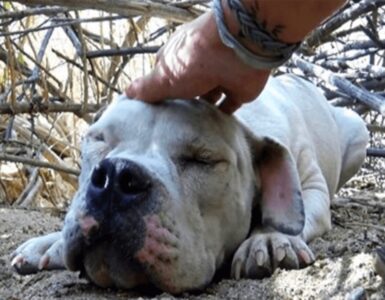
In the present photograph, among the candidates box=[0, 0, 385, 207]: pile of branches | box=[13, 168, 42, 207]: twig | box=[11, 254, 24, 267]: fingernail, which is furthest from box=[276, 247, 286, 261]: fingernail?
box=[13, 168, 42, 207]: twig

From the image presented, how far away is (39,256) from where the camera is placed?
256cm

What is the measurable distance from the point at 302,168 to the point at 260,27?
1.19 metres

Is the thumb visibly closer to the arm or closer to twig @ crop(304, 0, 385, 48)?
the arm

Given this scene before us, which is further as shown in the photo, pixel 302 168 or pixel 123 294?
pixel 302 168

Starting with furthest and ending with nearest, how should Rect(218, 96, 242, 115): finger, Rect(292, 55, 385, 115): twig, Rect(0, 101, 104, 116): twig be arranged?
1. Rect(0, 101, 104, 116): twig
2. Rect(292, 55, 385, 115): twig
3. Rect(218, 96, 242, 115): finger

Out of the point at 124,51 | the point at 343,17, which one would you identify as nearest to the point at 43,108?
the point at 124,51

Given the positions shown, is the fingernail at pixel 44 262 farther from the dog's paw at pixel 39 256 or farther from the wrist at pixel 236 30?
the wrist at pixel 236 30

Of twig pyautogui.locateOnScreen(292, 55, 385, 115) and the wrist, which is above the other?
the wrist

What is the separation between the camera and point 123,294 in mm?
2104

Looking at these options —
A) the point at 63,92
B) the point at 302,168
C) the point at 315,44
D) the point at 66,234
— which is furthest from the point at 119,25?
the point at 66,234

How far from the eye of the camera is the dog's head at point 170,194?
206cm

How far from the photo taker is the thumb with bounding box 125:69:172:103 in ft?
7.59

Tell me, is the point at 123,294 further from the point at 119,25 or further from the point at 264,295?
the point at 119,25

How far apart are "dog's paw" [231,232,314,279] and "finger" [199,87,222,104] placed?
0.39 m
